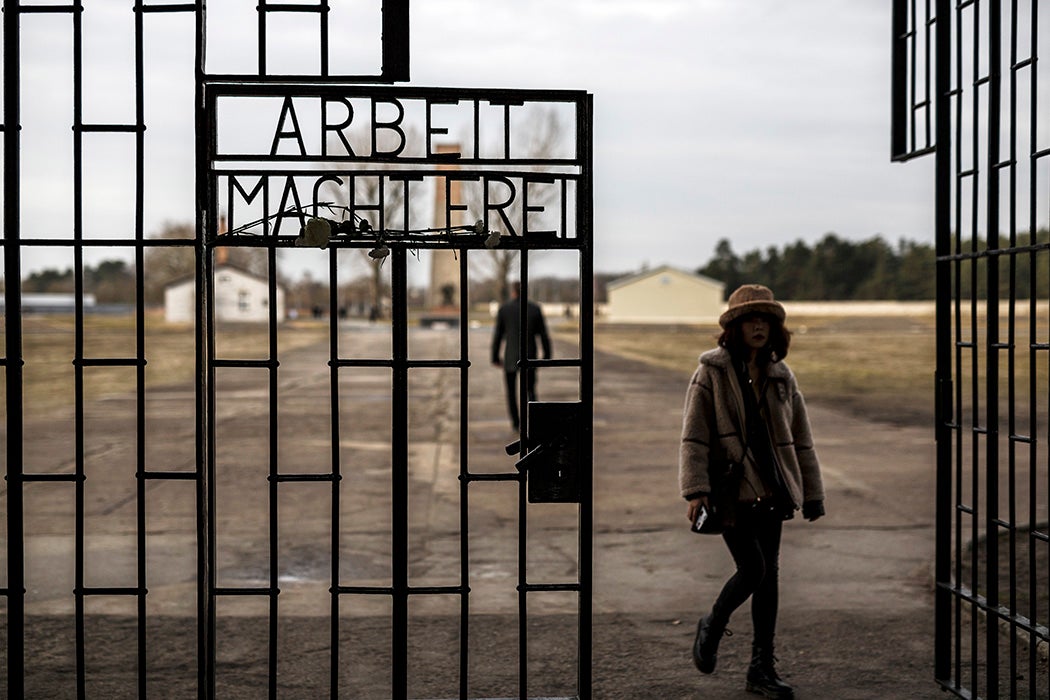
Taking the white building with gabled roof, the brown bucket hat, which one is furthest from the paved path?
the white building with gabled roof

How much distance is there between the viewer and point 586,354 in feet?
15.7

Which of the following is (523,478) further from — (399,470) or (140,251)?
(140,251)

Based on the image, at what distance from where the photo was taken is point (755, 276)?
7900cm

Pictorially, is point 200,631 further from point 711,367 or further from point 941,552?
point 941,552

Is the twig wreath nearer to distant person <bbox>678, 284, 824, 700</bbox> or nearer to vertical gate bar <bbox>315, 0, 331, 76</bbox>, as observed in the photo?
vertical gate bar <bbox>315, 0, 331, 76</bbox>

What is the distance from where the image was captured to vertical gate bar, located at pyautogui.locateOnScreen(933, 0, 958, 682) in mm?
5723

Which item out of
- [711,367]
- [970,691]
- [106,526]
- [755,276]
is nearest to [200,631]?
[711,367]

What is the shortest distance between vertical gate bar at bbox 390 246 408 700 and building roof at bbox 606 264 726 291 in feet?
270

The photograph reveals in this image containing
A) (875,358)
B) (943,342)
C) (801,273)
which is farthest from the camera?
(801,273)

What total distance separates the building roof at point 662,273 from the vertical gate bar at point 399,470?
82.3 metres

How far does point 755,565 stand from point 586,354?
1.39m

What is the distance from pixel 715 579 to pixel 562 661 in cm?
198

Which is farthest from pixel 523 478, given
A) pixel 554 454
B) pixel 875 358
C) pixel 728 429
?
pixel 875 358

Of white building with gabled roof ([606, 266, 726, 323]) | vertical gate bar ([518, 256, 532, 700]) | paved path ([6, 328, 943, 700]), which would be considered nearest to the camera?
vertical gate bar ([518, 256, 532, 700])
